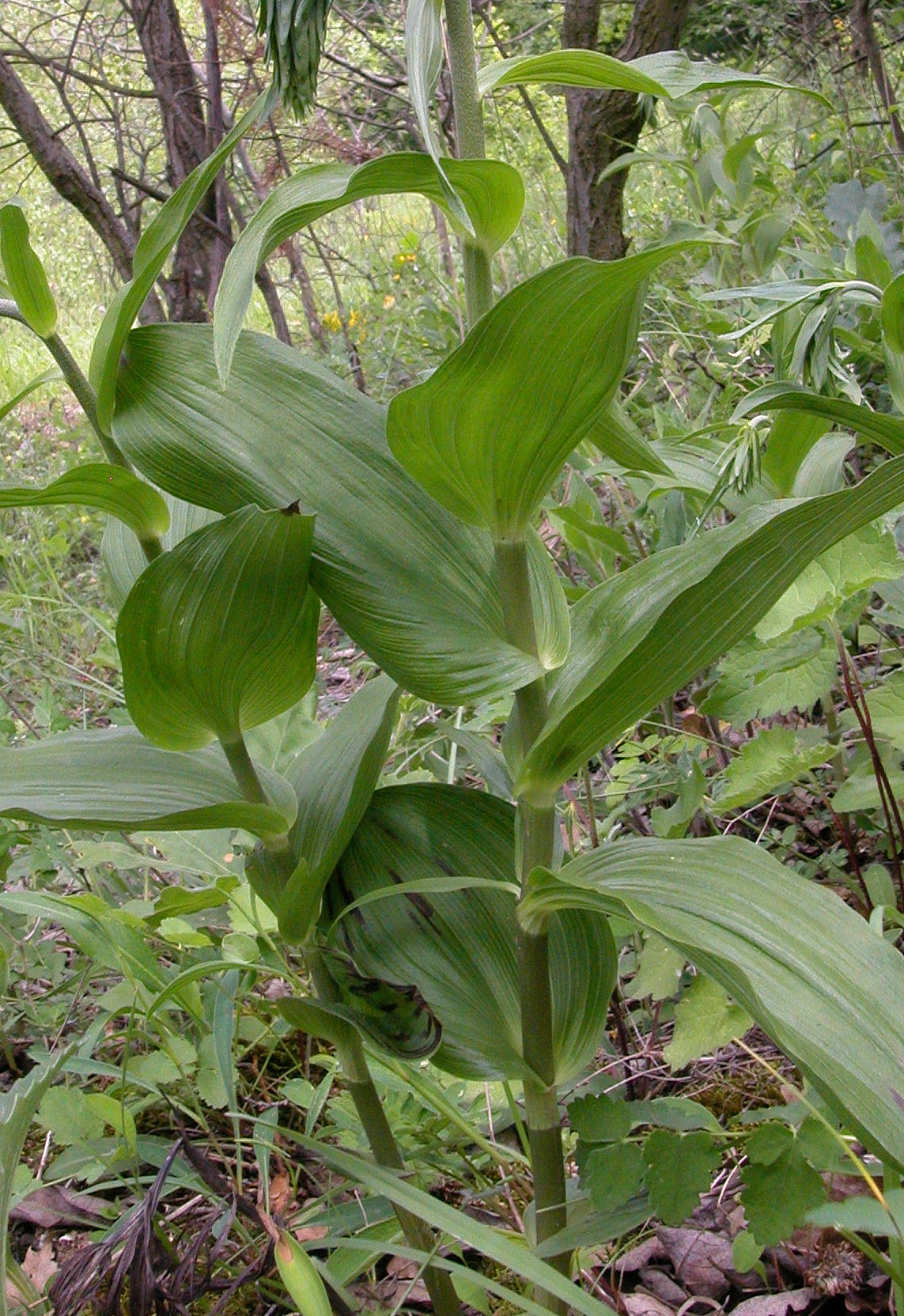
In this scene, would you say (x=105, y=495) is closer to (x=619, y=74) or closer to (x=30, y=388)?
(x=30, y=388)

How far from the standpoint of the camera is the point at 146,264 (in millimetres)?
638

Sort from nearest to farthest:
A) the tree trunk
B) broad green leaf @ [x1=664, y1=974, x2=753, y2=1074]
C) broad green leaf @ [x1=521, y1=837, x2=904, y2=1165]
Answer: broad green leaf @ [x1=521, y1=837, x2=904, y2=1165] < broad green leaf @ [x1=664, y1=974, x2=753, y2=1074] < the tree trunk

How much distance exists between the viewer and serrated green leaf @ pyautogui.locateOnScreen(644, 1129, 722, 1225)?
0.69 metres

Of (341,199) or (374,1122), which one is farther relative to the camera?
(374,1122)

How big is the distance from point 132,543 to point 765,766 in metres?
0.55

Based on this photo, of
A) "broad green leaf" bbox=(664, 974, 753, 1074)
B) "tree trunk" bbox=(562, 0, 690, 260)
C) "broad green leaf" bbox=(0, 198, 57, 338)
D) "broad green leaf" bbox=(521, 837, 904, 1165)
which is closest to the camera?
"broad green leaf" bbox=(521, 837, 904, 1165)

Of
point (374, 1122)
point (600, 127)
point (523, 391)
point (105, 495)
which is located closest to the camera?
point (523, 391)

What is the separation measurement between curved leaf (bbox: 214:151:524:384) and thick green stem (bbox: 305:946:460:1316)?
0.45m

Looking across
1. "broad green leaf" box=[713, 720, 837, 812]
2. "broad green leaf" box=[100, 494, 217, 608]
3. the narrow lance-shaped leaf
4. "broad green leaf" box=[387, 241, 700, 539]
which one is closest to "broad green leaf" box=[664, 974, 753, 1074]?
"broad green leaf" box=[713, 720, 837, 812]

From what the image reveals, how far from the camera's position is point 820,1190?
65 cm

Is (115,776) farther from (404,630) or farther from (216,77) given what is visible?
(216,77)

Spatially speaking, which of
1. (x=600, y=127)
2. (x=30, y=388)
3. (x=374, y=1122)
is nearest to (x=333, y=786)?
(x=374, y=1122)

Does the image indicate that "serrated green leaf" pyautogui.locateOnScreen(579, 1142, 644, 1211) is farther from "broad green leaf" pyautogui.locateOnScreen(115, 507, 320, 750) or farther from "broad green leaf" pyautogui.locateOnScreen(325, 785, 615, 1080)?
"broad green leaf" pyautogui.locateOnScreen(115, 507, 320, 750)

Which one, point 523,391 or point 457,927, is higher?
point 523,391
